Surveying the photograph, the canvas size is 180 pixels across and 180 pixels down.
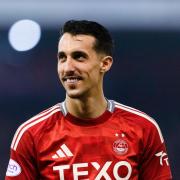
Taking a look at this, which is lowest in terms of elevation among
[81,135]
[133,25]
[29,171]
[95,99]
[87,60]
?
[29,171]

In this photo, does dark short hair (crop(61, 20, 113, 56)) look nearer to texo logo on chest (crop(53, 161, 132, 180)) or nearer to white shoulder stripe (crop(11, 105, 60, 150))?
white shoulder stripe (crop(11, 105, 60, 150))

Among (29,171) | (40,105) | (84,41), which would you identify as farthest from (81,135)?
(40,105)

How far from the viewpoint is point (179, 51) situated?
2.74 meters

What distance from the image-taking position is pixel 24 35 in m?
2.79

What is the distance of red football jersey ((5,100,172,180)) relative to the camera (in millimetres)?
1602

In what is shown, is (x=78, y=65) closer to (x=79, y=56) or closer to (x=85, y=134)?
(x=79, y=56)

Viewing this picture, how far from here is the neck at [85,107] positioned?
1.64 meters

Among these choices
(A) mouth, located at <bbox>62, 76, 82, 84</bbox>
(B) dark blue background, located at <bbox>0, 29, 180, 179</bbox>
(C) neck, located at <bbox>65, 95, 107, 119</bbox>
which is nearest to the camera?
(A) mouth, located at <bbox>62, 76, 82, 84</bbox>

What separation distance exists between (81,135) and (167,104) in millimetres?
1212

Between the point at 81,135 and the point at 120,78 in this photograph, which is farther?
the point at 120,78

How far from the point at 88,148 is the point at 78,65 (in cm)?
27

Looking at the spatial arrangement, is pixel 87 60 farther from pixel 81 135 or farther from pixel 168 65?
pixel 168 65

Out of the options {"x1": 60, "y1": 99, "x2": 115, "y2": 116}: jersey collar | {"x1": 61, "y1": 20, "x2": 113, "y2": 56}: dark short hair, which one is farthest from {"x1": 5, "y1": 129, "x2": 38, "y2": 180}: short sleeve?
{"x1": 61, "y1": 20, "x2": 113, "y2": 56}: dark short hair

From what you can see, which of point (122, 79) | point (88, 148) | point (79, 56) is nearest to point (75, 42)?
point (79, 56)
